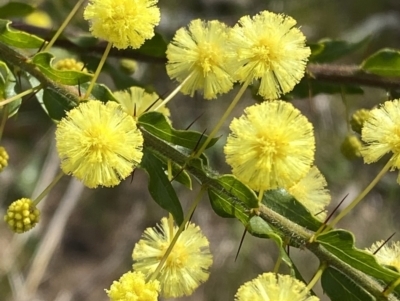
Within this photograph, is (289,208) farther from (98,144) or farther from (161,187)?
(98,144)

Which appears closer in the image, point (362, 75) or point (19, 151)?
point (362, 75)

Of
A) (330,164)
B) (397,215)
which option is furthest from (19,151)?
(397,215)

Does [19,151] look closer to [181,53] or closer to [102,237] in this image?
[102,237]

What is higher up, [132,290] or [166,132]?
[166,132]

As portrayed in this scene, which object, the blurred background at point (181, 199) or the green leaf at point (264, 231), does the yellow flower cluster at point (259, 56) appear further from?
the blurred background at point (181, 199)

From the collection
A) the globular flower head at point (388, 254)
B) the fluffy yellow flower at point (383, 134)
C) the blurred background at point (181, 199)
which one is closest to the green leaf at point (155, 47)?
the fluffy yellow flower at point (383, 134)

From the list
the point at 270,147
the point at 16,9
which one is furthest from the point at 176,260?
the point at 16,9

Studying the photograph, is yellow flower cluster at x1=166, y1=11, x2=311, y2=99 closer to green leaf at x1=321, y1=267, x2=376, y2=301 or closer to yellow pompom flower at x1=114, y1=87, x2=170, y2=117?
yellow pompom flower at x1=114, y1=87, x2=170, y2=117
